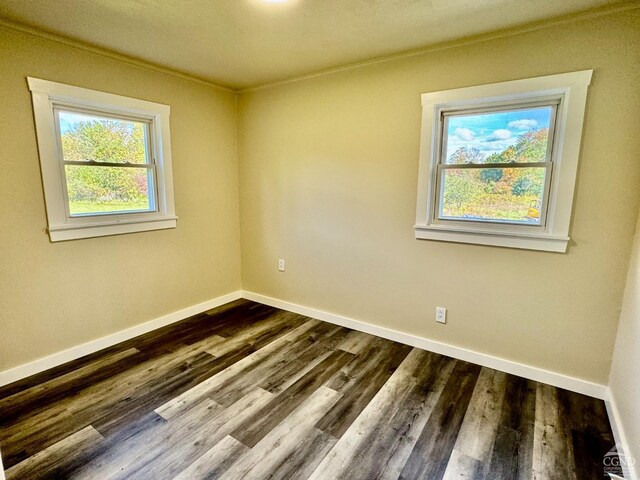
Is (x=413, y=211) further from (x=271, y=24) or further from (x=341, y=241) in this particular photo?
(x=271, y=24)

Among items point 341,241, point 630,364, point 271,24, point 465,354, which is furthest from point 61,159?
point 630,364

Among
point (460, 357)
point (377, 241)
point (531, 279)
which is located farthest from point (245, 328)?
point (531, 279)

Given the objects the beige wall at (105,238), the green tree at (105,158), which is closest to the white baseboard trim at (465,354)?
the beige wall at (105,238)

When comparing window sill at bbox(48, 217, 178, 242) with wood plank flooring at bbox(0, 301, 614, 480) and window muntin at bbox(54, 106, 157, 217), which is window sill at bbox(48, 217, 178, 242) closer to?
window muntin at bbox(54, 106, 157, 217)

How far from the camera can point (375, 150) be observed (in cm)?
273

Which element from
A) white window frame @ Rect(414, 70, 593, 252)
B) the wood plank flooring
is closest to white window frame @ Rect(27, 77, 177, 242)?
the wood plank flooring

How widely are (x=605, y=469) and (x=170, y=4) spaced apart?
332 centimetres

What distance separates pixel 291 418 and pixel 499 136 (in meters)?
2.32

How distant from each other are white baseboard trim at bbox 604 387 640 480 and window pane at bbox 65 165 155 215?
3619 mm

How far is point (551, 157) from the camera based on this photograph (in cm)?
210

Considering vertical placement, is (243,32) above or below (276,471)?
above

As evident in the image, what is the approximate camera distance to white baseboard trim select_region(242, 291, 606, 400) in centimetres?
216

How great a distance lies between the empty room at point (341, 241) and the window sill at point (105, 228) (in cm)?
2

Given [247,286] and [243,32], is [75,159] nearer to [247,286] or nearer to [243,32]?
[243,32]
